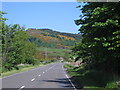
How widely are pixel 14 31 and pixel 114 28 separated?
38.3m

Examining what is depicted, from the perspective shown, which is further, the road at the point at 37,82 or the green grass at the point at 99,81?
the road at the point at 37,82

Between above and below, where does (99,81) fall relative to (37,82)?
above

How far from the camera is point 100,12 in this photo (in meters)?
13.8

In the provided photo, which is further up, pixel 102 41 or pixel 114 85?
pixel 102 41

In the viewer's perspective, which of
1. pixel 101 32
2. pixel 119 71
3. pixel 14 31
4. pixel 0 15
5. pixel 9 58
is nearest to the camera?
pixel 101 32

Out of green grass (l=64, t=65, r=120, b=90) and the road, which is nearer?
green grass (l=64, t=65, r=120, b=90)

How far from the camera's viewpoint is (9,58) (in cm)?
4622

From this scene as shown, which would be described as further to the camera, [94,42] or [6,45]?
[6,45]

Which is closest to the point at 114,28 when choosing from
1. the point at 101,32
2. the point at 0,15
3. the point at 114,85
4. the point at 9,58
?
the point at 101,32

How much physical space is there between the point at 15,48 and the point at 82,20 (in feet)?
106

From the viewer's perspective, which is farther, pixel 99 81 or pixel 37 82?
pixel 37 82

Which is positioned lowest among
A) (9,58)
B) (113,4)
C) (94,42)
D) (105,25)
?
(9,58)

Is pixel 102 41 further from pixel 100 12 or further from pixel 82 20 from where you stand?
pixel 82 20

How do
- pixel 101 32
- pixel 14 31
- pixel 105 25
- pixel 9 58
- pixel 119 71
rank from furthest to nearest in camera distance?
pixel 14 31 < pixel 9 58 < pixel 119 71 < pixel 101 32 < pixel 105 25
